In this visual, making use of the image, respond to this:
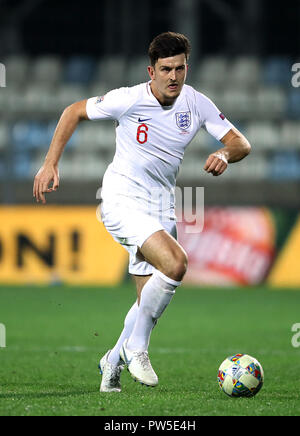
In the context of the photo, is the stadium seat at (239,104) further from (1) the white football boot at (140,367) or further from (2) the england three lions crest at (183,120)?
(1) the white football boot at (140,367)

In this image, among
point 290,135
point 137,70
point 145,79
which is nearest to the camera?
point 290,135

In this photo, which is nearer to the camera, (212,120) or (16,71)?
(212,120)

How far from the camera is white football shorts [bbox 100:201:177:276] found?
5438 mm

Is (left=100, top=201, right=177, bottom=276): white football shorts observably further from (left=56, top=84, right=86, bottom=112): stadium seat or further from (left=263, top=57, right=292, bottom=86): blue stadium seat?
(left=263, top=57, right=292, bottom=86): blue stadium seat

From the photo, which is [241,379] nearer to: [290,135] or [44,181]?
[44,181]

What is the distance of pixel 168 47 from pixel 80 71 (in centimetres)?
1846

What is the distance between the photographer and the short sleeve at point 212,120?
5812 mm

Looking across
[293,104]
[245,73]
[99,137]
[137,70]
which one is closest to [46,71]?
[137,70]

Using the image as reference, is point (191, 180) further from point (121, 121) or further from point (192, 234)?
point (121, 121)

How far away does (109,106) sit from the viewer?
5.62 meters

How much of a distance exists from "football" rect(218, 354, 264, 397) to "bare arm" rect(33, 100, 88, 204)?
5.02ft

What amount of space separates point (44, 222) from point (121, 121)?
1085 centimetres

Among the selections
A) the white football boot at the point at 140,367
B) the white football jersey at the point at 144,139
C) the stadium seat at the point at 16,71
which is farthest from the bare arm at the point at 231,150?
the stadium seat at the point at 16,71

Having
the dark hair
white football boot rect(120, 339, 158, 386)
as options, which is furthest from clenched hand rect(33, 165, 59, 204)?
white football boot rect(120, 339, 158, 386)
